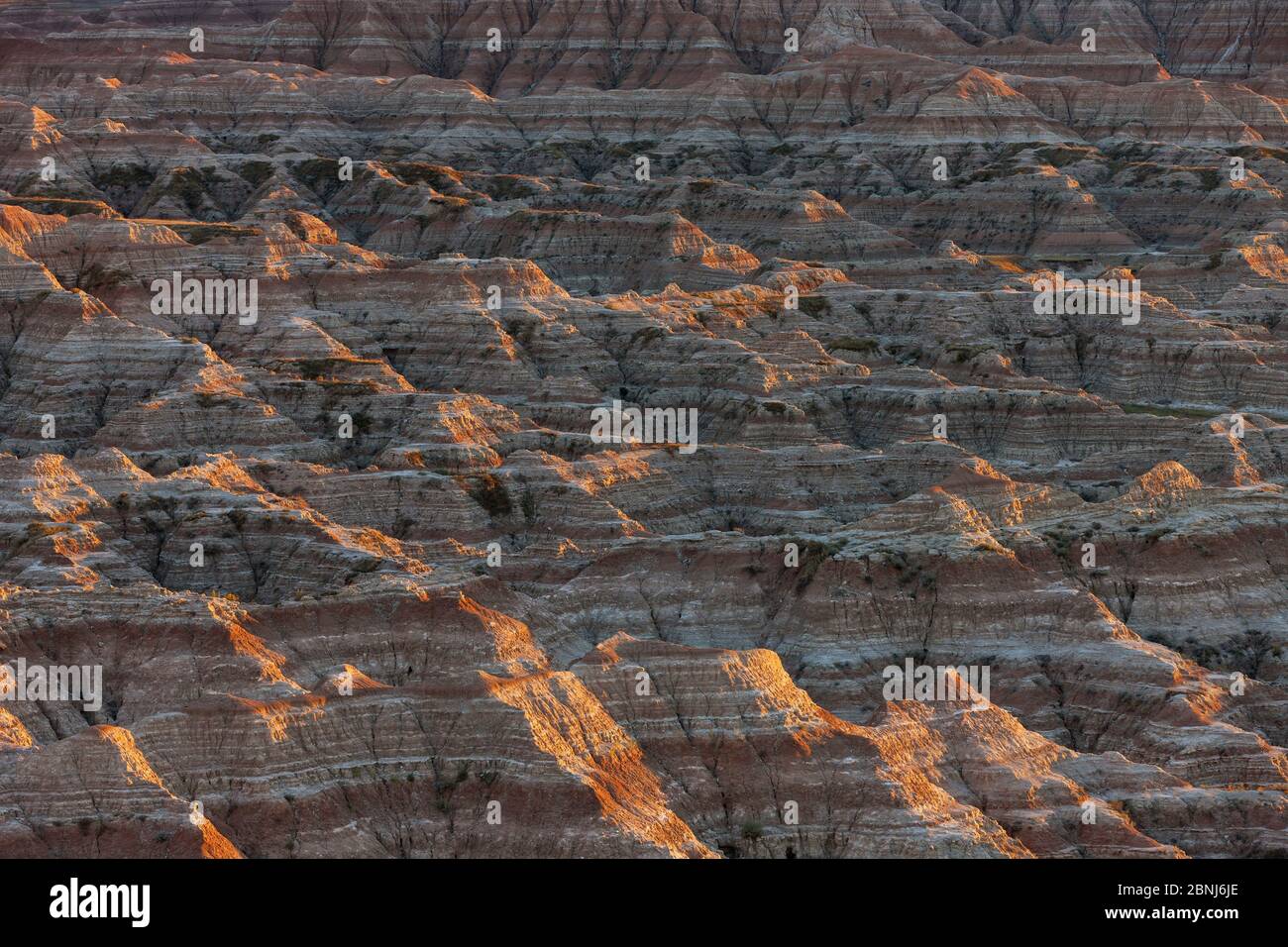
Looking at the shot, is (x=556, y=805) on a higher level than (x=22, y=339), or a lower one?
lower

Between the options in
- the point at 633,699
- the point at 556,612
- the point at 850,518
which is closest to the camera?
the point at 633,699

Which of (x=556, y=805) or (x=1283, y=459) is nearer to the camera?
(x=556, y=805)

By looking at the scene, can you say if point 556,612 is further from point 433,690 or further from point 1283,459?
point 1283,459

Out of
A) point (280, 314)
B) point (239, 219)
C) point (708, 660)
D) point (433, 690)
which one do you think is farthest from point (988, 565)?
point (239, 219)

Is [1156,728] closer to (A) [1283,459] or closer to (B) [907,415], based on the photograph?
(A) [1283,459]
